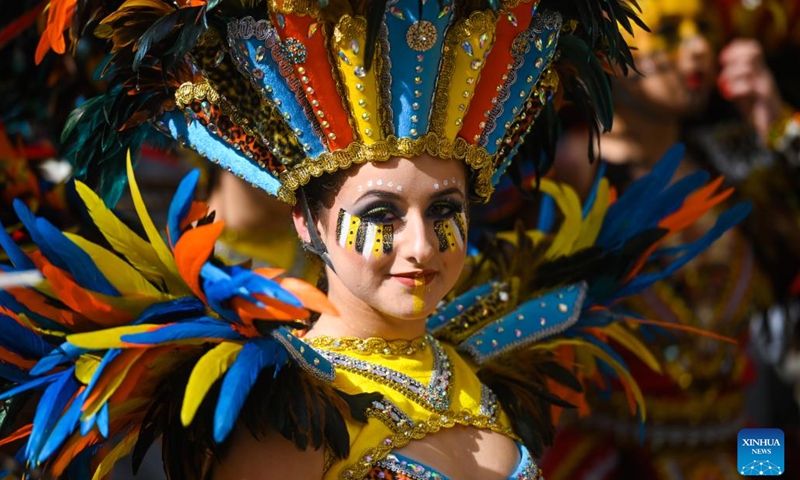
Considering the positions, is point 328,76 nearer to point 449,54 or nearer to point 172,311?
point 449,54

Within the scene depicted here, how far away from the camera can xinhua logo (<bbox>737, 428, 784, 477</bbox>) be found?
3434 millimetres

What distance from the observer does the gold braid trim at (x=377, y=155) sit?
2.51 m

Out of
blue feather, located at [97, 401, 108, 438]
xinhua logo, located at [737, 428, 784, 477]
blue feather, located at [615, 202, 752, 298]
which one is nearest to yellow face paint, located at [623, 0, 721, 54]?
Result: blue feather, located at [615, 202, 752, 298]

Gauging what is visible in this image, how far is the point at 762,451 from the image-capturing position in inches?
137

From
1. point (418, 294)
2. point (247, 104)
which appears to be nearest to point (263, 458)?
point (418, 294)

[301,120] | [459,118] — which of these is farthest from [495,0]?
[301,120]

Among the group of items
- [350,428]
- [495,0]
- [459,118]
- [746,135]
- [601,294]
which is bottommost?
[350,428]

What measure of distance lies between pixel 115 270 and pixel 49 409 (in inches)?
11.1

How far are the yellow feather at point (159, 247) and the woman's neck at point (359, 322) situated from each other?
35cm

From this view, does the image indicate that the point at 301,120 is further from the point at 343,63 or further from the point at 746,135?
the point at 746,135

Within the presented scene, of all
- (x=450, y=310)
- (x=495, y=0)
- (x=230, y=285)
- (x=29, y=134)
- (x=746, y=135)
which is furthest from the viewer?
(x=746, y=135)

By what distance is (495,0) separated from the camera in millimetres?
2461

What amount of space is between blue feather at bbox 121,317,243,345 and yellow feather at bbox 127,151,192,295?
108mm

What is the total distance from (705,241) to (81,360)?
1.56 metres
